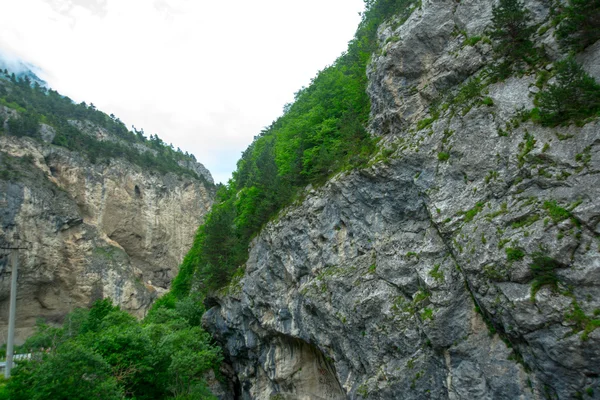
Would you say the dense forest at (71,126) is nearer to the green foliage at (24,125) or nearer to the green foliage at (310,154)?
the green foliage at (24,125)

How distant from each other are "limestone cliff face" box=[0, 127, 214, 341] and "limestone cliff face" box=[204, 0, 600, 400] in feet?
114

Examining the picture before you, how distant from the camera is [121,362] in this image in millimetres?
18609

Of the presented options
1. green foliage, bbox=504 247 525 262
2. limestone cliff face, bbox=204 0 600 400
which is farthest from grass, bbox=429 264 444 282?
green foliage, bbox=504 247 525 262

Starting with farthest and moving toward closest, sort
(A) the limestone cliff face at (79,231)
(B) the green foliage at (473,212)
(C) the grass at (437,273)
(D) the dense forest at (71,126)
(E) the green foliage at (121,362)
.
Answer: (D) the dense forest at (71,126)
(A) the limestone cliff face at (79,231)
(E) the green foliage at (121,362)
(C) the grass at (437,273)
(B) the green foliage at (473,212)

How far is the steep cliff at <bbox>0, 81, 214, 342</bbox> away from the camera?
43.2 meters

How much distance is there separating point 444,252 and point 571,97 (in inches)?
229

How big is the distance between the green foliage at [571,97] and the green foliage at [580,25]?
1154 millimetres

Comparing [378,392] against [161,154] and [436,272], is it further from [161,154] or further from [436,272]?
[161,154]

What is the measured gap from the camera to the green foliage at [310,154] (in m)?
19.6

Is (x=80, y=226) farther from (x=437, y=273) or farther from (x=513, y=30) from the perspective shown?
(x=513, y=30)

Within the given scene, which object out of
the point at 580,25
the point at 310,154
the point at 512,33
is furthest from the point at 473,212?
the point at 310,154

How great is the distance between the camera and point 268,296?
20.7 meters

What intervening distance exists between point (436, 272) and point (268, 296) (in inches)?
430

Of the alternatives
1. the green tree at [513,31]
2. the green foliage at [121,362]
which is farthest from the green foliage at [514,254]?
the green foliage at [121,362]
